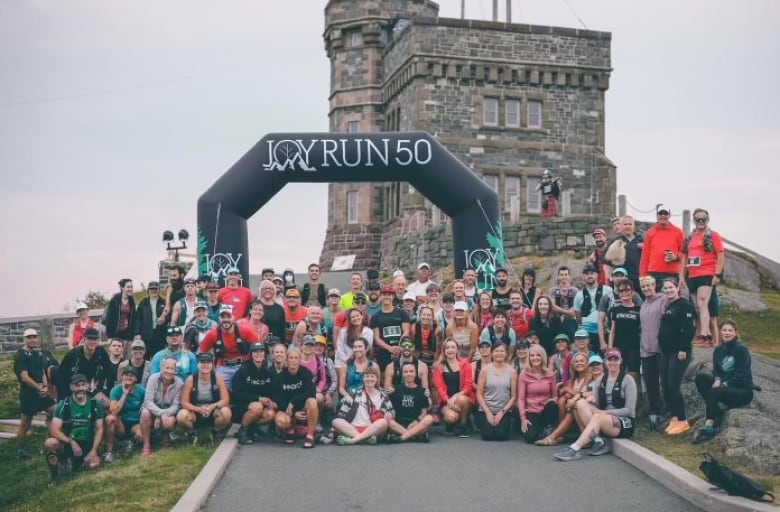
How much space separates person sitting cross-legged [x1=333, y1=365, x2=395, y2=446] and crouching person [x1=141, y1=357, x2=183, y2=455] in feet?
6.48

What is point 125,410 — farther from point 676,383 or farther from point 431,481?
point 676,383

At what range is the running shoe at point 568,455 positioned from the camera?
11391 mm

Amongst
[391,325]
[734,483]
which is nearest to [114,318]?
[391,325]

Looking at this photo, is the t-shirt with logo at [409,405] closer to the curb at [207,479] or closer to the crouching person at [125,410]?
the curb at [207,479]

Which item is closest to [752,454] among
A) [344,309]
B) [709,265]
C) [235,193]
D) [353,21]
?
[709,265]

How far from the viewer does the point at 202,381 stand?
A: 499 inches

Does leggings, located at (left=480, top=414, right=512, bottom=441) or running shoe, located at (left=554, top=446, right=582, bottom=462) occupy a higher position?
leggings, located at (left=480, top=414, right=512, bottom=441)

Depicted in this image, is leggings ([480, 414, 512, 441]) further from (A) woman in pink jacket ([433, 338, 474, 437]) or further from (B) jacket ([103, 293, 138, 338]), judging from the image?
(B) jacket ([103, 293, 138, 338])

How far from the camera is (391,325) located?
13.6 meters

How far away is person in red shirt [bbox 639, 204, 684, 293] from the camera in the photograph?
14.1 meters

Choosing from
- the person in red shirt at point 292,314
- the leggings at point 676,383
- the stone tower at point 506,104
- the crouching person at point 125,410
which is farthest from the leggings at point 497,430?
the stone tower at point 506,104

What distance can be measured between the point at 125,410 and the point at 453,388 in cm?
414

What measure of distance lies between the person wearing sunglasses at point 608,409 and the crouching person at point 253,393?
359 centimetres

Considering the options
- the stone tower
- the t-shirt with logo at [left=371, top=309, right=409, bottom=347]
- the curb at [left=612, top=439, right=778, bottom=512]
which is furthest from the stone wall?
the curb at [left=612, top=439, right=778, bottom=512]
